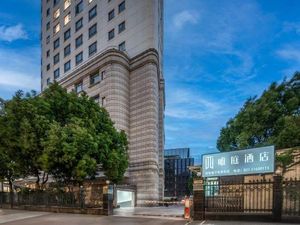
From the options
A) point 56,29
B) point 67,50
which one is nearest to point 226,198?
point 67,50

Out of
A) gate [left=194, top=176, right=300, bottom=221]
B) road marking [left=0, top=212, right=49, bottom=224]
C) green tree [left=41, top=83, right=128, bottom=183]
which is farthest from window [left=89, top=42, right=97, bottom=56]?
gate [left=194, top=176, right=300, bottom=221]

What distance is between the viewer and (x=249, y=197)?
56.5ft

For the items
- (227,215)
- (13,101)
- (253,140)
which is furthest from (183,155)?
(227,215)

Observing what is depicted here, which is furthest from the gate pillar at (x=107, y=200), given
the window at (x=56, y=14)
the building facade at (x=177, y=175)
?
the building facade at (x=177, y=175)

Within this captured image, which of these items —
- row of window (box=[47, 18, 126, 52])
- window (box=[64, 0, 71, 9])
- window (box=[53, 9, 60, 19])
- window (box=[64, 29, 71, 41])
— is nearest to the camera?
row of window (box=[47, 18, 126, 52])

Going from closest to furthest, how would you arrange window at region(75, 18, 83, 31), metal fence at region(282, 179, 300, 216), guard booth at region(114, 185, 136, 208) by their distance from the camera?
metal fence at region(282, 179, 300, 216), guard booth at region(114, 185, 136, 208), window at region(75, 18, 83, 31)

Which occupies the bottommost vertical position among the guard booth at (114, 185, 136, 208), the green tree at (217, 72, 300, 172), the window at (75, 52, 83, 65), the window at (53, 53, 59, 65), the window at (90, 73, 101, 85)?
the guard booth at (114, 185, 136, 208)

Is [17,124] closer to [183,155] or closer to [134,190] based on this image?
[134,190]

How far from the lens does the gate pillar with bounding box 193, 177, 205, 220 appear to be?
58.6ft

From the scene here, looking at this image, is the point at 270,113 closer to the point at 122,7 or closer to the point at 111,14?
the point at 122,7

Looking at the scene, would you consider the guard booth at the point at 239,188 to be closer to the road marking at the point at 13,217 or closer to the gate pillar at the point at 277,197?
the gate pillar at the point at 277,197

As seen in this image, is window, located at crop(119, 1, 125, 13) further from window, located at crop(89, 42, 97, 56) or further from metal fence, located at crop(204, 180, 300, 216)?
metal fence, located at crop(204, 180, 300, 216)

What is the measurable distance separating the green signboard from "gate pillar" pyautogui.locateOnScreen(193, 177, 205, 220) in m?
0.81

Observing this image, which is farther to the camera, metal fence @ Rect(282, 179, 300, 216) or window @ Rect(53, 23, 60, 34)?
window @ Rect(53, 23, 60, 34)
